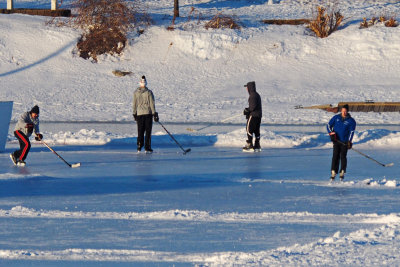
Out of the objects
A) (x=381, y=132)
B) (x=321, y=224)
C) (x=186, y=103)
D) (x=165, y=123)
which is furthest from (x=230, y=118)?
(x=321, y=224)

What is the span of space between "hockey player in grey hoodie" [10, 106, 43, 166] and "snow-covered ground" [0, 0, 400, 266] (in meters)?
0.45

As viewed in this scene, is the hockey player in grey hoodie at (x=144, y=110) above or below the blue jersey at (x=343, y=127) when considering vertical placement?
below

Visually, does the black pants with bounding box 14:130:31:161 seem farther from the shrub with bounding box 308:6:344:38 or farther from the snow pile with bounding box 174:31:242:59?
the shrub with bounding box 308:6:344:38

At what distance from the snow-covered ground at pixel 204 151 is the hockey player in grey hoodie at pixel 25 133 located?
45 cm

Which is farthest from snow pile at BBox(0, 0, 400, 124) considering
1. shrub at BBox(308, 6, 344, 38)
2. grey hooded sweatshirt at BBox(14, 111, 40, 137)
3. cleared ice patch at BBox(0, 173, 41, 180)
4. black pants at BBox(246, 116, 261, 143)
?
cleared ice patch at BBox(0, 173, 41, 180)

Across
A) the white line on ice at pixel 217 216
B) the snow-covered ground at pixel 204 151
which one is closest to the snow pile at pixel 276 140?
the snow-covered ground at pixel 204 151

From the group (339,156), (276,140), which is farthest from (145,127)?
(339,156)

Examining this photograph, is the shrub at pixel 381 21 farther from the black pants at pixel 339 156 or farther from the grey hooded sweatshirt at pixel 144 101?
the black pants at pixel 339 156

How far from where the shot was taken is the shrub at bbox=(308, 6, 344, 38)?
3378 cm

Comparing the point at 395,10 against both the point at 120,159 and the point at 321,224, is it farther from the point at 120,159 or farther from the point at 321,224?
the point at 321,224

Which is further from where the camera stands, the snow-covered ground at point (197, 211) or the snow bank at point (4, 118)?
the snow bank at point (4, 118)

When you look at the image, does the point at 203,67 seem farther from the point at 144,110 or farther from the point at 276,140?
the point at 144,110

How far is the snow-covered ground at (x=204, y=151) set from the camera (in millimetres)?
7574

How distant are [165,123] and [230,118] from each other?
6.25ft
